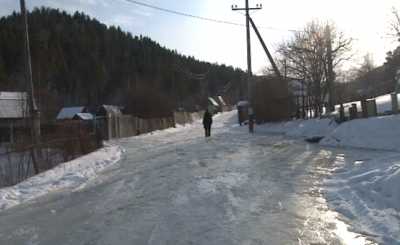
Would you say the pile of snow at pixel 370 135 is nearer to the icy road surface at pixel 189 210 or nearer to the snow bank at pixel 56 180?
the icy road surface at pixel 189 210

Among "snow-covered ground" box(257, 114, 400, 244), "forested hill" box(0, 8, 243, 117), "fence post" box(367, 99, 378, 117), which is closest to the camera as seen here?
"snow-covered ground" box(257, 114, 400, 244)

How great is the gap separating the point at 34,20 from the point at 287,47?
62357 millimetres

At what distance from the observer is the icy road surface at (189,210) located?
7320 mm

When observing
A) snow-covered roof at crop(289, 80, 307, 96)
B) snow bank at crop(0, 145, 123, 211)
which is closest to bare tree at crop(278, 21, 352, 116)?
snow-covered roof at crop(289, 80, 307, 96)

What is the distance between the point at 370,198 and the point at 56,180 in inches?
345

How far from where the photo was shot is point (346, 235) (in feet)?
23.5

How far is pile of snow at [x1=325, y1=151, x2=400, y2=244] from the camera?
Answer: 24.1 feet

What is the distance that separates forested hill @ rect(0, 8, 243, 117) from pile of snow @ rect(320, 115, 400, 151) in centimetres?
3645

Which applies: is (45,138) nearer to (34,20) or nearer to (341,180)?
(341,180)

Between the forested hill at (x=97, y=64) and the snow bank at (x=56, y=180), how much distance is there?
132 ft

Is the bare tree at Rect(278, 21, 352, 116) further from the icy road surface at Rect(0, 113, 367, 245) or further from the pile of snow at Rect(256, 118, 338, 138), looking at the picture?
the icy road surface at Rect(0, 113, 367, 245)

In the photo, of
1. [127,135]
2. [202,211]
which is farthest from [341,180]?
[127,135]

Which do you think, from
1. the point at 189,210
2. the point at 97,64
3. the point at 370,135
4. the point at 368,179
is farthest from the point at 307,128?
the point at 97,64

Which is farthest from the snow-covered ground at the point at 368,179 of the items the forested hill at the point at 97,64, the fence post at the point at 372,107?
the forested hill at the point at 97,64
